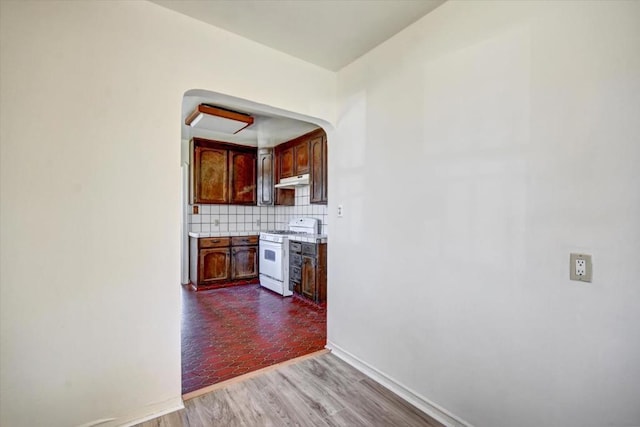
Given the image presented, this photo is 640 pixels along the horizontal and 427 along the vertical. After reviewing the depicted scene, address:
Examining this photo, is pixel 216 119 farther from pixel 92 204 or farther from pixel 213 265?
pixel 92 204

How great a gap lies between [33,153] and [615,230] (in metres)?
2.71

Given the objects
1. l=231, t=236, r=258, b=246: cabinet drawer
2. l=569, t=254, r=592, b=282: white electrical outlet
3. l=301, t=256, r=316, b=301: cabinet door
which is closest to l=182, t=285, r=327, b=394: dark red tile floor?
l=301, t=256, r=316, b=301: cabinet door

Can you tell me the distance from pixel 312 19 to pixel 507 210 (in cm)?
167

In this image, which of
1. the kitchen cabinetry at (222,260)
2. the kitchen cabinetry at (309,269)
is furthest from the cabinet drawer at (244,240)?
the kitchen cabinetry at (309,269)

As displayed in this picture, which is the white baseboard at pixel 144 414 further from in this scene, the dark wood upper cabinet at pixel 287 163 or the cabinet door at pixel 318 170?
the dark wood upper cabinet at pixel 287 163

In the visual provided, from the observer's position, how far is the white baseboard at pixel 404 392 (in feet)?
5.95

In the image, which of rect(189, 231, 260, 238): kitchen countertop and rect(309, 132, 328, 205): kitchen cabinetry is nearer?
rect(309, 132, 328, 205): kitchen cabinetry

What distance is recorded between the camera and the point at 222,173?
16.8ft

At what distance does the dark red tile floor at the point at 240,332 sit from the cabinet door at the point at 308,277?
0.51ft

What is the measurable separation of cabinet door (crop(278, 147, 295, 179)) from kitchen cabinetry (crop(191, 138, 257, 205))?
642 millimetres

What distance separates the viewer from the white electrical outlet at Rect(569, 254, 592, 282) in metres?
1.30

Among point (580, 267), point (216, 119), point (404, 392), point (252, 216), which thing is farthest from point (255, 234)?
point (580, 267)

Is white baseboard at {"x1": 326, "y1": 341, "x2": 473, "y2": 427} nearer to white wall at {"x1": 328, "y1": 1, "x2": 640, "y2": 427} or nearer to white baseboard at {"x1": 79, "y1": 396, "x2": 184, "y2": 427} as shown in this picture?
white wall at {"x1": 328, "y1": 1, "x2": 640, "y2": 427}

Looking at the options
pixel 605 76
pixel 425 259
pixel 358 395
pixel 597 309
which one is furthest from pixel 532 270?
pixel 358 395
